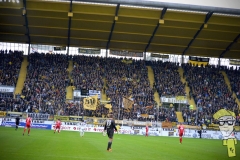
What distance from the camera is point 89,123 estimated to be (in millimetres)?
45312

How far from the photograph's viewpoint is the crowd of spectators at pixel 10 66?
5078cm

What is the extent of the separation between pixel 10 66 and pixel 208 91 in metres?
32.5

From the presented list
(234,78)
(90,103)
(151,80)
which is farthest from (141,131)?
(234,78)

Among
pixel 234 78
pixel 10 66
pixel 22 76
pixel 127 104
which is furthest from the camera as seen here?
pixel 234 78

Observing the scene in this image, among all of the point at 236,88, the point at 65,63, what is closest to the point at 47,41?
the point at 65,63

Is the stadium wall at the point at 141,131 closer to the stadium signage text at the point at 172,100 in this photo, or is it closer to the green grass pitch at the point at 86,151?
the stadium signage text at the point at 172,100

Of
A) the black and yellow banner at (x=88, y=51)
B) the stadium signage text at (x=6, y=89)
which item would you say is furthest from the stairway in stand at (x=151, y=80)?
the stadium signage text at (x=6, y=89)

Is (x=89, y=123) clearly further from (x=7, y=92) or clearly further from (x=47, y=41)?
(x=47, y=41)

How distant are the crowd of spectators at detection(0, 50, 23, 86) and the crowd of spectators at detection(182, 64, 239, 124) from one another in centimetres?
2833

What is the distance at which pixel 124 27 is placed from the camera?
173 feet

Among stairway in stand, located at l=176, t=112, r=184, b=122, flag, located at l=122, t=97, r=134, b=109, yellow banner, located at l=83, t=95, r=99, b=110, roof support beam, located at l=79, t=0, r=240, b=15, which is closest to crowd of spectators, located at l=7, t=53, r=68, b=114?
yellow banner, located at l=83, t=95, r=99, b=110

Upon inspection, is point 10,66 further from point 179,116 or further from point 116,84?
point 179,116

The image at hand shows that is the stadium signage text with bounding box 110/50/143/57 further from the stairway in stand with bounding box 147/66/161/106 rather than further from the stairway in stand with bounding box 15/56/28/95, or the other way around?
the stairway in stand with bounding box 15/56/28/95

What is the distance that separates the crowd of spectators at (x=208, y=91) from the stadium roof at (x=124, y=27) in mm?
3377
